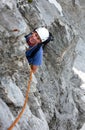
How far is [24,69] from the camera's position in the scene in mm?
8906

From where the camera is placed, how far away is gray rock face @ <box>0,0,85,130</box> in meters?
7.71

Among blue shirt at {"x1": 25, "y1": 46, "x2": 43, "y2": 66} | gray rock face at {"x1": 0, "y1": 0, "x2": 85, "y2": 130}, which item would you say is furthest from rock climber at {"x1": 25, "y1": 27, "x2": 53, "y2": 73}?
gray rock face at {"x1": 0, "y1": 0, "x2": 85, "y2": 130}

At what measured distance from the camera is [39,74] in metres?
11.9

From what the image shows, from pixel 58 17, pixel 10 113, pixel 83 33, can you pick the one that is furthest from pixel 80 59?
pixel 10 113

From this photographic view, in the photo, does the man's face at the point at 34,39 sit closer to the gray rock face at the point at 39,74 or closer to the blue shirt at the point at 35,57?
the blue shirt at the point at 35,57

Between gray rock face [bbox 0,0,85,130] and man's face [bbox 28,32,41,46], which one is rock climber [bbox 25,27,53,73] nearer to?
man's face [bbox 28,32,41,46]

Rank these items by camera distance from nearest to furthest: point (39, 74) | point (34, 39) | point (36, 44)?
point (36, 44) < point (34, 39) < point (39, 74)

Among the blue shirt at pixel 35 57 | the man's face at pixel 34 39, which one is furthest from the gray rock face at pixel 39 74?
the blue shirt at pixel 35 57

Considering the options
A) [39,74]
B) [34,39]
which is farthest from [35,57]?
[39,74]

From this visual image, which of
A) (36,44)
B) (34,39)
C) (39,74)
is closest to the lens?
(36,44)

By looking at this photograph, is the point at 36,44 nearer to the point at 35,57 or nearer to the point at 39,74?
the point at 35,57

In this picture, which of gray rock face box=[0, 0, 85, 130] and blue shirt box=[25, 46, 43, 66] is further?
blue shirt box=[25, 46, 43, 66]

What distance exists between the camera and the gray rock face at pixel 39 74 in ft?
25.3

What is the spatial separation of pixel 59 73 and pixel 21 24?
6096mm
